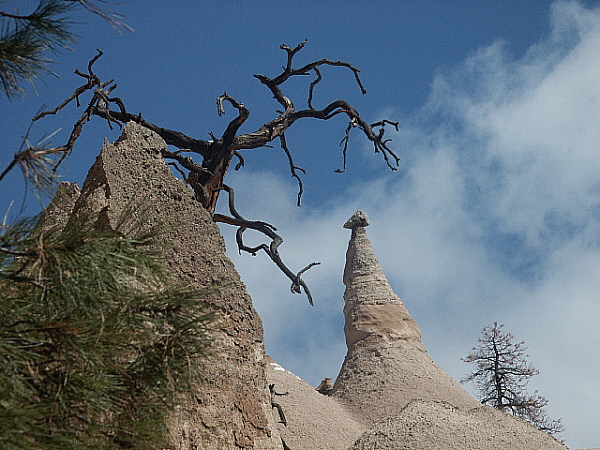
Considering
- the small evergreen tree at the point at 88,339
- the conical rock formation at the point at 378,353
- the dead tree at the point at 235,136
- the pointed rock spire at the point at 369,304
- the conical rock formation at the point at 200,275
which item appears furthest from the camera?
the pointed rock spire at the point at 369,304

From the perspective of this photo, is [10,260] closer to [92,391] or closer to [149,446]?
[92,391]

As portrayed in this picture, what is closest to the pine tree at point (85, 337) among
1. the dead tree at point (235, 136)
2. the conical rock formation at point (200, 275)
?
the conical rock formation at point (200, 275)

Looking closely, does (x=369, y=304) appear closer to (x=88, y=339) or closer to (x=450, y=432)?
(x=450, y=432)

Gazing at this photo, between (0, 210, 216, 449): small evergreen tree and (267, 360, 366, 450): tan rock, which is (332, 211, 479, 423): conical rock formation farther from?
(0, 210, 216, 449): small evergreen tree

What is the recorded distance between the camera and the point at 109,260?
3285 mm

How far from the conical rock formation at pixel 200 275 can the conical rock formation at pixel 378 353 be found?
14287 millimetres

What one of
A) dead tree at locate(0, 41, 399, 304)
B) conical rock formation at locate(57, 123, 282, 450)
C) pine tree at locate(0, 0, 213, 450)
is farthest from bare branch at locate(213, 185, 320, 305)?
pine tree at locate(0, 0, 213, 450)

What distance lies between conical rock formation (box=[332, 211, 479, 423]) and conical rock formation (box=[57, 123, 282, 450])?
1429cm

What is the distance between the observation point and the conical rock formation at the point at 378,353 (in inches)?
767

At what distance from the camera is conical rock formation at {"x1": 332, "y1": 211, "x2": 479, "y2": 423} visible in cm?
1948

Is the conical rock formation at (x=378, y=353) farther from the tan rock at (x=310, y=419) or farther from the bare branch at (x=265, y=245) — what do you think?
the bare branch at (x=265, y=245)

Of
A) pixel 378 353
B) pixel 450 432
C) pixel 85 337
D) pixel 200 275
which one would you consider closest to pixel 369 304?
pixel 378 353

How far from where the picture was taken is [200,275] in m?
5.23

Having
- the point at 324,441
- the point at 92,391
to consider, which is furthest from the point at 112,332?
the point at 324,441
